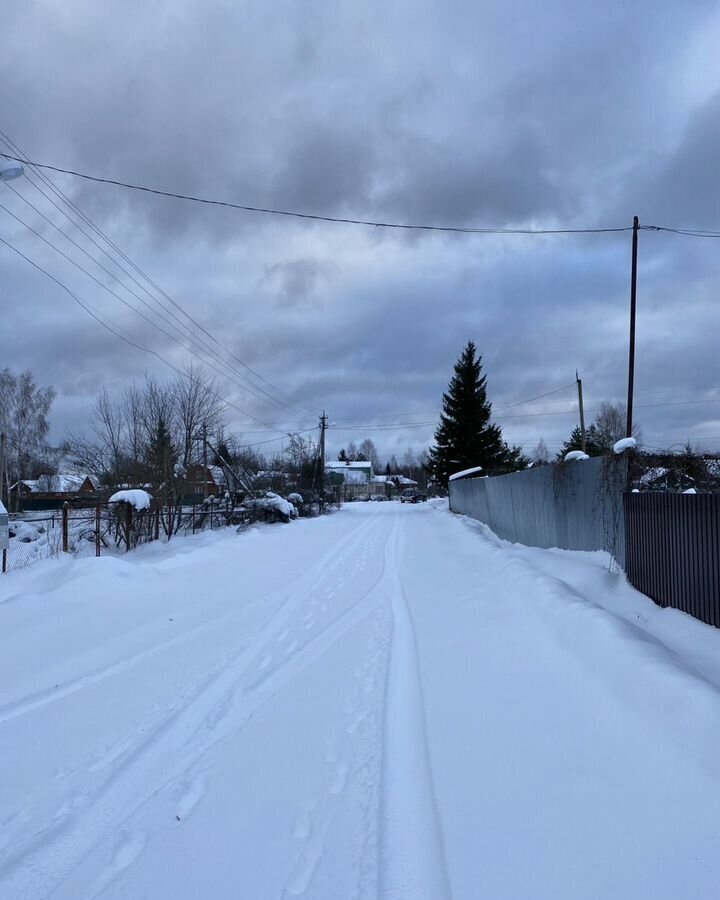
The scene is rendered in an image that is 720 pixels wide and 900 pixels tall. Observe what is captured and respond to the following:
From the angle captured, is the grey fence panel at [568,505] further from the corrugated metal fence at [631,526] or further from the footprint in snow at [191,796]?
the footprint in snow at [191,796]

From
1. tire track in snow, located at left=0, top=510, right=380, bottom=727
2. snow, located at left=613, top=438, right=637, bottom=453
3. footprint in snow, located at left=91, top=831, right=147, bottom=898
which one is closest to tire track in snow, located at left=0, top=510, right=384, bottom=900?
footprint in snow, located at left=91, top=831, right=147, bottom=898

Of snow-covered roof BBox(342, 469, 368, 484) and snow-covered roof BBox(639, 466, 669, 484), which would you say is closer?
snow-covered roof BBox(639, 466, 669, 484)

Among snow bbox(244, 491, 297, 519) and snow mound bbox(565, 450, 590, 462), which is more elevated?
snow mound bbox(565, 450, 590, 462)

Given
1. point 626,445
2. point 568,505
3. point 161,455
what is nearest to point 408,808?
point 626,445

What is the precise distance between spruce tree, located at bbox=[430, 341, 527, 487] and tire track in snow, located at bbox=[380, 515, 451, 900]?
39.6m

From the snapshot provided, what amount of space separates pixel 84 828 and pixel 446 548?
15.6 meters

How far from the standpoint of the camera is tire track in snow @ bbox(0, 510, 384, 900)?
317 cm

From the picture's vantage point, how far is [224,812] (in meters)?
3.69

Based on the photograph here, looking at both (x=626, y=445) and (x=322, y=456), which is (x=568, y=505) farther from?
(x=322, y=456)

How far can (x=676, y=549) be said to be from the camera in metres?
7.64

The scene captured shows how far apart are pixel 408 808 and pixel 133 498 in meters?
15.1

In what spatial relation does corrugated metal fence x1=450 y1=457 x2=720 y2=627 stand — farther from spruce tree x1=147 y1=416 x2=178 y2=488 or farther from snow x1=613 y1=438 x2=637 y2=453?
spruce tree x1=147 y1=416 x2=178 y2=488

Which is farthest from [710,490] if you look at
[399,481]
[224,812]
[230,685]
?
[399,481]

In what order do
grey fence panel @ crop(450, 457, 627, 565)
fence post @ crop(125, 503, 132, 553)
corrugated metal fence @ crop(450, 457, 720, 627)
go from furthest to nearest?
1. fence post @ crop(125, 503, 132, 553)
2. grey fence panel @ crop(450, 457, 627, 565)
3. corrugated metal fence @ crop(450, 457, 720, 627)
